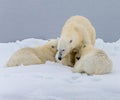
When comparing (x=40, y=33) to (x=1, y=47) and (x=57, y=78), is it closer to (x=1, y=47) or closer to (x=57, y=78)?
(x=1, y=47)

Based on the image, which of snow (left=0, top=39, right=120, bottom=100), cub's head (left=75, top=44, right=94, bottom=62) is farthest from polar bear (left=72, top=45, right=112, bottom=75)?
cub's head (left=75, top=44, right=94, bottom=62)

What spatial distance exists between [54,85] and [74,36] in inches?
46.6

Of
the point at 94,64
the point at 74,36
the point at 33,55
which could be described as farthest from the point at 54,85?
the point at 74,36

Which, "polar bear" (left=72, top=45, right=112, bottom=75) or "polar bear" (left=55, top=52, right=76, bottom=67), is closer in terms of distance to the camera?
"polar bear" (left=72, top=45, right=112, bottom=75)

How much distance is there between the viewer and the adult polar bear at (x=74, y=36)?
335 centimetres

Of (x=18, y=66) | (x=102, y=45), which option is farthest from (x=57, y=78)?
(x=102, y=45)

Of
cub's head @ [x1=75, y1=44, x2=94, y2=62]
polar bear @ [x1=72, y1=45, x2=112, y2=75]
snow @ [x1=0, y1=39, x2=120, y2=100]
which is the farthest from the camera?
cub's head @ [x1=75, y1=44, x2=94, y2=62]

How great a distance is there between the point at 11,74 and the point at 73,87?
57 centimetres

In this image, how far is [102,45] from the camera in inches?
180

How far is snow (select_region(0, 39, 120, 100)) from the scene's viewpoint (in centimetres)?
224

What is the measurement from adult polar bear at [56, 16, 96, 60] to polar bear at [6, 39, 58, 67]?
0.16 meters

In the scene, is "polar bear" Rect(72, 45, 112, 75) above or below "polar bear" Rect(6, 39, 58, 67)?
Result: below

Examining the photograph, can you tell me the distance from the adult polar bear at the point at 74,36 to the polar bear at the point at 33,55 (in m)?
0.16

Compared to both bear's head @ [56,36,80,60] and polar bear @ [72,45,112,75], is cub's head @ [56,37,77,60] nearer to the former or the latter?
bear's head @ [56,36,80,60]
